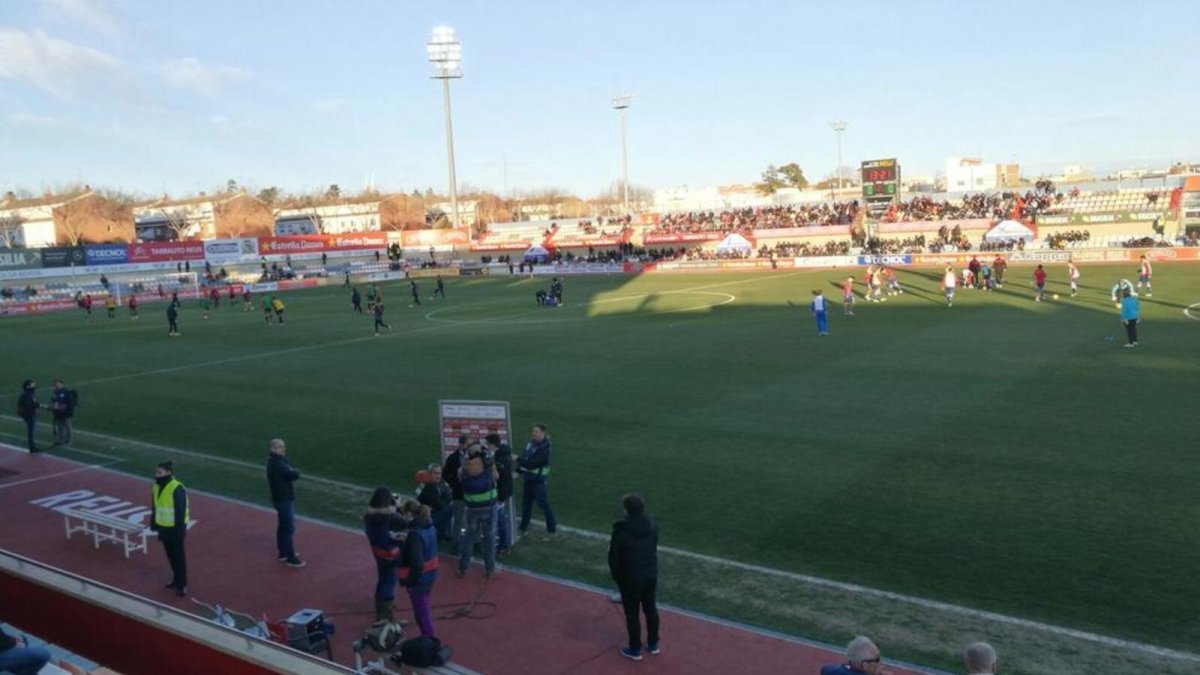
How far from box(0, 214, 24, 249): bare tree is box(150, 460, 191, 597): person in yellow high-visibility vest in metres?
99.7

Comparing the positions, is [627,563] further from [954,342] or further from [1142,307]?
[1142,307]

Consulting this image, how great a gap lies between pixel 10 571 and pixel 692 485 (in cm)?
862

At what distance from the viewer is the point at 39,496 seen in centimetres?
1495

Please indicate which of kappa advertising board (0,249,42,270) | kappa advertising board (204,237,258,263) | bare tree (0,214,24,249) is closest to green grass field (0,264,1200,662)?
kappa advertising board (0,249,42,270)

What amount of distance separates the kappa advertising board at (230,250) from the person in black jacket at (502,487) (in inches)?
2606

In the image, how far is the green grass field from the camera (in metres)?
10.2

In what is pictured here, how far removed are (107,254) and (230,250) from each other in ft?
30.7

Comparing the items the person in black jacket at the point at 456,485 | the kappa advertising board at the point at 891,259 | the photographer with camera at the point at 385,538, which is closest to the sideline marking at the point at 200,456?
the person in black jacket at the point at 456,485

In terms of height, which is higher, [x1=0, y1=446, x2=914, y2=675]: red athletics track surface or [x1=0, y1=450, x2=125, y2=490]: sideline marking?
[x1=0, y1=450, x2=125, y2=490]: sideline marking

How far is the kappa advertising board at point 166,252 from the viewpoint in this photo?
66.5 meters

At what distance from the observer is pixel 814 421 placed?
16812mm

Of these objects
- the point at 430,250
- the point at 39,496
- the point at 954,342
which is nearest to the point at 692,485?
the point at 39,496

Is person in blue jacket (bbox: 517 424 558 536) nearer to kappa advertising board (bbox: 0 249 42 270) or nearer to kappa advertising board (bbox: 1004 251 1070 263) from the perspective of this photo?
kappa advertising board (bbox: 1004 251 1070 263)

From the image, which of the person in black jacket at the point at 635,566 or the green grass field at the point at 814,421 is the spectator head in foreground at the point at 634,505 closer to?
the person in black jacket at the point at 635,566
